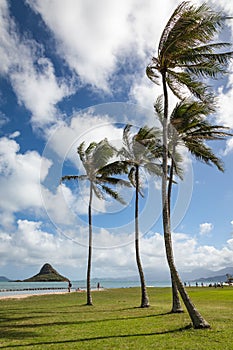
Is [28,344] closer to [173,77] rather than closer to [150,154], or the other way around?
[173,77]

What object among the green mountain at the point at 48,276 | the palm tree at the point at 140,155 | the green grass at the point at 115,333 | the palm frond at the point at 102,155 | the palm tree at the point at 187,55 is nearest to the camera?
the green grass at the point at 115,333

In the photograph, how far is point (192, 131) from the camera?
19797 millimetres

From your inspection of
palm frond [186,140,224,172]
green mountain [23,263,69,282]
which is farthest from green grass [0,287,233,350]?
green mountain [23,263,69,282]

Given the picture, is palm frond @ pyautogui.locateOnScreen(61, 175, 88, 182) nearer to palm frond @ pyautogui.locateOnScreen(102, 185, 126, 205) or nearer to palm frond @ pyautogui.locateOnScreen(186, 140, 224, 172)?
palm frond @ pyautogui.locateOnScreen(102, 185, 126, 205)

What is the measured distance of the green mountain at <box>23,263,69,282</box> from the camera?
17732cm

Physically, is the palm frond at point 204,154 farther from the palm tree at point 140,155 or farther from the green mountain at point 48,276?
the green mountain at point 48,276

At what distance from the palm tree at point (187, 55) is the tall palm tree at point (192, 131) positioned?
166 centimetres

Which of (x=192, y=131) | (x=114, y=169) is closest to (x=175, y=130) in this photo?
(x=192, y=131)

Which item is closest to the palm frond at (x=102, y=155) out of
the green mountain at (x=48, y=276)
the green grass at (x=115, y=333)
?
the green grass at (x=115, y=333)

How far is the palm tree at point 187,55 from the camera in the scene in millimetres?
15156

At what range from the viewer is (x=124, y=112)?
22078mm

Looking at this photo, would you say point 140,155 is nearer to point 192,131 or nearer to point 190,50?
point 192,131

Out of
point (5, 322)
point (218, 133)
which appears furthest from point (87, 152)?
point (5, 322)

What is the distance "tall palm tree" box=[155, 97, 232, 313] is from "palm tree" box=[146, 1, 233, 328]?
1660mm
